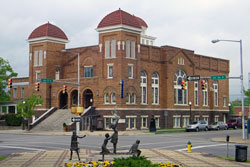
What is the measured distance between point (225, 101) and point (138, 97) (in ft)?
83.4

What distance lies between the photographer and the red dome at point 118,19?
167 ft

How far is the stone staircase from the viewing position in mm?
51844

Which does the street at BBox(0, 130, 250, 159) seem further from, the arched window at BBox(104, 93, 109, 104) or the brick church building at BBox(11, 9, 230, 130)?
the arched window at BBox(104, 93, 109, 104)

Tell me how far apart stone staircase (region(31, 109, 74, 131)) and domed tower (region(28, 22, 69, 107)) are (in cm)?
428

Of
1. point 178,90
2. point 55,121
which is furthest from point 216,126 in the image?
point 55,121

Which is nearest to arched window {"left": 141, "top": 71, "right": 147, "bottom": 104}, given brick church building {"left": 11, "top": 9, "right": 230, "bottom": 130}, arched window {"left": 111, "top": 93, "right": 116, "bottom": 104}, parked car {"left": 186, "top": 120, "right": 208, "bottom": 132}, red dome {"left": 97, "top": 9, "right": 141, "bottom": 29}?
brick church building {"left": 11, "top": 9, "right": 230, "bottom": 130}

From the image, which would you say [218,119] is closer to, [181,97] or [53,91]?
[181,97]

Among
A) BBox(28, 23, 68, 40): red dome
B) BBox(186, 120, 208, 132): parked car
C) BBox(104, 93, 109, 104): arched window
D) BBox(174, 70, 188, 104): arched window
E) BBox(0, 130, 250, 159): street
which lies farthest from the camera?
BBox(174, 70, 188, 104): arched window

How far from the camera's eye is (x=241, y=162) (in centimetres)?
1977

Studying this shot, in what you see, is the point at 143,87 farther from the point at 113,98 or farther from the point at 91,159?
the point at 91,159

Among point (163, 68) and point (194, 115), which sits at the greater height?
point (163, 68)

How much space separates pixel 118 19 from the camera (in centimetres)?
5106

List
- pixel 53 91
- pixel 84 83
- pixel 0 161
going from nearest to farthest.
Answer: pixel 0 161, pixel 84 83, pixel 53 91

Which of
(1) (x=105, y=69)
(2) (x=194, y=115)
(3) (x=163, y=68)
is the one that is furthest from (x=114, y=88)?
(2) (x=194, y=115)
